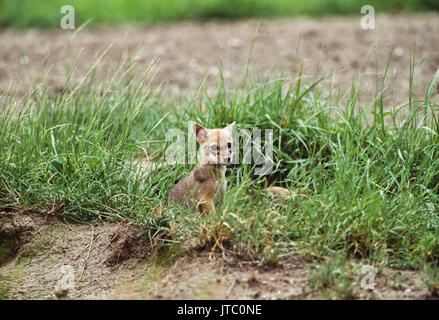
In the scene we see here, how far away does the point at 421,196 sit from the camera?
11.4 ft

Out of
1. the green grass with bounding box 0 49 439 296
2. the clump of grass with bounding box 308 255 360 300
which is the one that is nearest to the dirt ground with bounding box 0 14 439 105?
the green grass with bounding box 0 49 439 296

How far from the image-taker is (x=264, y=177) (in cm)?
388

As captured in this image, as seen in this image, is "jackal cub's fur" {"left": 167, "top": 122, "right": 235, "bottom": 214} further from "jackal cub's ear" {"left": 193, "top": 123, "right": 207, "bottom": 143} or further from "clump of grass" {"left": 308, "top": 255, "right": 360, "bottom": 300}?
"clump of grass" {"left": 308, "top": 255, "right": 360, "bottom": 300}

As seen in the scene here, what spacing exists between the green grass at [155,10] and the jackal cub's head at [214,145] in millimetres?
6124

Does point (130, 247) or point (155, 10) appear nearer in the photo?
point (130, 247)

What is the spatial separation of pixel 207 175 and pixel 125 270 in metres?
0.77

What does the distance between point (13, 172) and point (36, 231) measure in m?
0.45

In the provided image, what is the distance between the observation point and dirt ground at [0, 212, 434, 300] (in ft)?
9.73

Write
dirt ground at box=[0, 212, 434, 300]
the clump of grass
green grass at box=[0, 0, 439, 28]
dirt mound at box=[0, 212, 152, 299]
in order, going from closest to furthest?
the clump of grass
dirt ground at box=[0, 212, 434, 300]
dirt mound at box=[0, 212, 152, 299]
green grass at box=[0, 0, 439, 28]

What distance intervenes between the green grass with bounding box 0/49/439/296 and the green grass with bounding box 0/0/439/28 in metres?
4.89

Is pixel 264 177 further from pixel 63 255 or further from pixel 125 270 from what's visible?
pixel 63 255

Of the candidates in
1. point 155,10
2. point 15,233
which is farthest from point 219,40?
point 15,233

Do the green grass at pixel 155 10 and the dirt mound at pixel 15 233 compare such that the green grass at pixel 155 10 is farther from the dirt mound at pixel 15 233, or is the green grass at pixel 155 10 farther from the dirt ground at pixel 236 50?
the dirt mound at pixel 15 233
